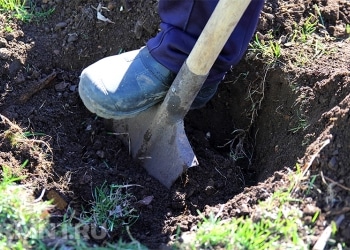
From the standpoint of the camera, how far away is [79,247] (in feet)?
6.29

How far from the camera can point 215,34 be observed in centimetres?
214

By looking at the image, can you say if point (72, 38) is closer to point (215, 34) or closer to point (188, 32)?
point (188, 32)

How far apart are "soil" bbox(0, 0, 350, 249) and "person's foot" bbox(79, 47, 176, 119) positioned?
22 cm

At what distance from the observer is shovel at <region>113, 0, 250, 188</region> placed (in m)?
2.12

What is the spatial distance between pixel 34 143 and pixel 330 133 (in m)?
1.13

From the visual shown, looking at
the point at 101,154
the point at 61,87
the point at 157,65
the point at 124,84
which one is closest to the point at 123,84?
the point at 124,84

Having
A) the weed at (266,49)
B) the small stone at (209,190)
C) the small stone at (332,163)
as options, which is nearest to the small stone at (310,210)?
the small stone at (332,163)

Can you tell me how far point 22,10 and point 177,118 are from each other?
1.00m

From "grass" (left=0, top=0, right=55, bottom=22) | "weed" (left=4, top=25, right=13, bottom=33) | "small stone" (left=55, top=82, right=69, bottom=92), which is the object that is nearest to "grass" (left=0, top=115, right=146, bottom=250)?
"small stone" (left=55, top=82, right=69, bottom=92)

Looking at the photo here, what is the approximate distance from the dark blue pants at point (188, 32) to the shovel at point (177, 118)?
0.09 meters

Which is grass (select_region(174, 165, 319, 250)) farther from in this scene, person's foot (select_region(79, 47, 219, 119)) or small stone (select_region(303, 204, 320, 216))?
person's foot (select_region(79, 47, 219, 119))

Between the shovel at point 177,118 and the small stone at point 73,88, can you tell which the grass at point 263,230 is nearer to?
the shovel at point 177,118

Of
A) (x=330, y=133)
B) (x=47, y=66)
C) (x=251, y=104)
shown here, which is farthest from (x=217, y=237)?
(x=47, y=66)

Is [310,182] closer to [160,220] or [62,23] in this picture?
[160,220]
